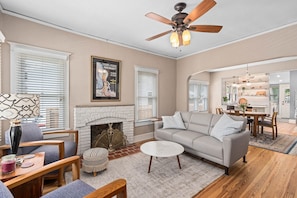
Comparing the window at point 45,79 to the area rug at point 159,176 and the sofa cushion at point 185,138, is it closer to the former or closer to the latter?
the area rug at point 159,176

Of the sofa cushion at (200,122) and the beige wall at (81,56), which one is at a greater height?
the beige wall at (81,56)

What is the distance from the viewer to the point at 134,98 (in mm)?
4027

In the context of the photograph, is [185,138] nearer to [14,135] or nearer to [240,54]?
[240,54]

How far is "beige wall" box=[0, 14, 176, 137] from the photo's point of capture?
242cm

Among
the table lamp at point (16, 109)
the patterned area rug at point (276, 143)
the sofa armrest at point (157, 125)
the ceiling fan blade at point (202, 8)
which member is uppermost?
the ceiling fan blade at point (202, 8)

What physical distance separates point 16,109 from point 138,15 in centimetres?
227

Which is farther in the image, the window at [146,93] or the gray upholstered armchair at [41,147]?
the window at [146,93]

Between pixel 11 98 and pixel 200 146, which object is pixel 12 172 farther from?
pixel 200 146

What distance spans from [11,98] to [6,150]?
0.86 meters

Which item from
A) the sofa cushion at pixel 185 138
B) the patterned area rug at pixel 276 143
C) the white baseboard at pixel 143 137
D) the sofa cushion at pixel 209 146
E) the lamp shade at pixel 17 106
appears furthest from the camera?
the white baseboard at pixel 143 137

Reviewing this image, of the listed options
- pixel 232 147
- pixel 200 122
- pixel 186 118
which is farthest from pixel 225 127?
pixel 186 118

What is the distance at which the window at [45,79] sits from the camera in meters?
2.49

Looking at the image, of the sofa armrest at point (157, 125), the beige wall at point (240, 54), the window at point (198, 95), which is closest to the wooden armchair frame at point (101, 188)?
the sofa armrest at point (157, 125)

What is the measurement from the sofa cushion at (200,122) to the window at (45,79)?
2.98 metres
